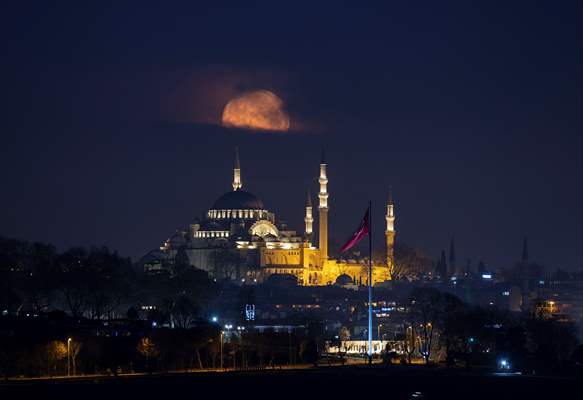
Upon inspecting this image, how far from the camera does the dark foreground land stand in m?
82.4

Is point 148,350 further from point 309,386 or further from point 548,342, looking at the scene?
point 548,342

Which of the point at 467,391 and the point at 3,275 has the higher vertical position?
the point at 3,275

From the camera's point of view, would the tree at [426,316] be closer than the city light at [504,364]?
No

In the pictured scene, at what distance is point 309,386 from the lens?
88.0 meters

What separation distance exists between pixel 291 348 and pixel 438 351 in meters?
16.6

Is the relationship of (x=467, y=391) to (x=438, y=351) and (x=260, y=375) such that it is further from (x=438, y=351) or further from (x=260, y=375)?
(x=438, y=351)

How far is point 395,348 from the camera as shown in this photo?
452ft

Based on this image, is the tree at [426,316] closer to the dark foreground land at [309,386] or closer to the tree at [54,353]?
the dark foreground land at [309,386]

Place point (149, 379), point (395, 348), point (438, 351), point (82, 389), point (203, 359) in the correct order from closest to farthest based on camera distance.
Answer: point (82, 389) → point (149, 379) → point (203, 359) → point (438, 351) → point (395, 348)

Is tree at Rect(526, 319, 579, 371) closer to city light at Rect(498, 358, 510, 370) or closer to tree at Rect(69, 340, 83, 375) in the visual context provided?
city light at Rect(498, 358, 510, 370)

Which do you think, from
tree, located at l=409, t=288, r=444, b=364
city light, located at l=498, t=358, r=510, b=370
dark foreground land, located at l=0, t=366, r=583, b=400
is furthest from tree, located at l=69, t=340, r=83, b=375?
tree, located at l=409, t=288, r=444, b=364

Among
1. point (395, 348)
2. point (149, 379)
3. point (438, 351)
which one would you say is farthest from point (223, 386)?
point (395, 348)

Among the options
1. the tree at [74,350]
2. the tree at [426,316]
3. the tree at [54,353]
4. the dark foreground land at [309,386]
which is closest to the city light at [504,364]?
the tree at [426,316]

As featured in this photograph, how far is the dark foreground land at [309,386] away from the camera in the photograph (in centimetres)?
8238
